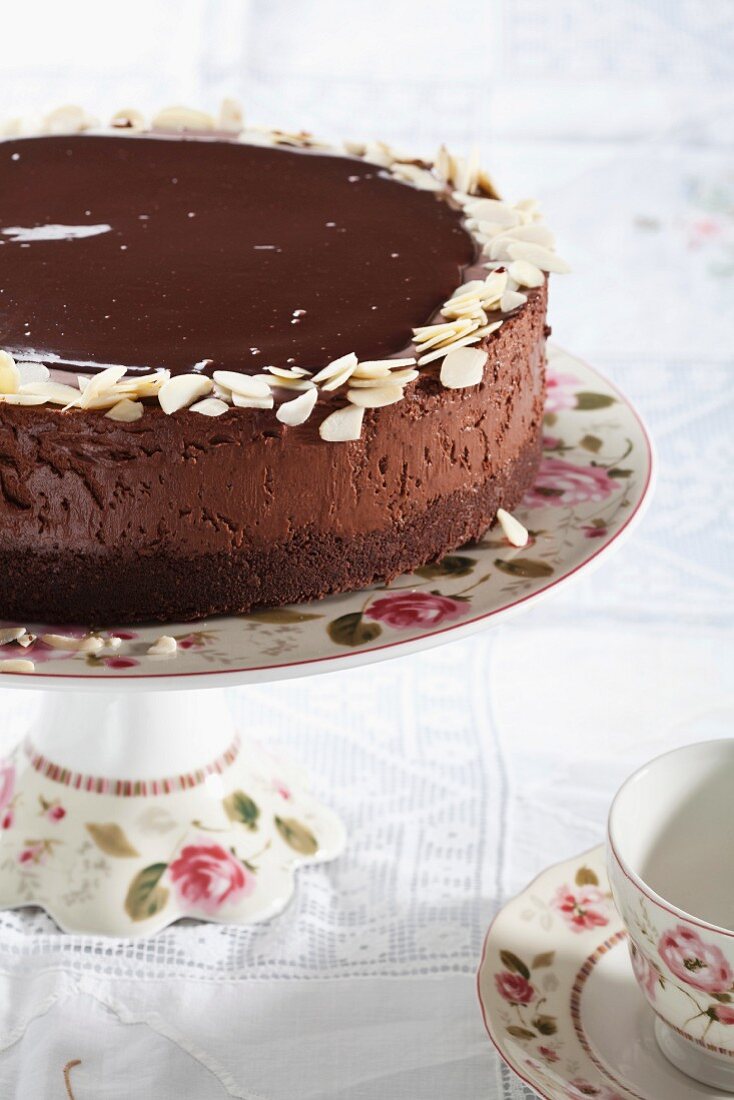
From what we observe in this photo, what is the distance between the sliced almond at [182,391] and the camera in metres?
1.25

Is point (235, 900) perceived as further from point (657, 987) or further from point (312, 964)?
point (657, 987)

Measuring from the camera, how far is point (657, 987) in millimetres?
1229

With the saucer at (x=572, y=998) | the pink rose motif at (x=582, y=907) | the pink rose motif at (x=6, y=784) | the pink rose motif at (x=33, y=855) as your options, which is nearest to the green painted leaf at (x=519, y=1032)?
the saucer at (x=572, y=998)

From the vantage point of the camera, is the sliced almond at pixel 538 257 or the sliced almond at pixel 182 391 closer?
the sliced almond at pixel 182 391

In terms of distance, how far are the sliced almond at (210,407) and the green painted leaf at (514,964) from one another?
52cm

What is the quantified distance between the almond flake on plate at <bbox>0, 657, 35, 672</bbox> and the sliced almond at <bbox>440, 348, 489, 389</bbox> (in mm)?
423

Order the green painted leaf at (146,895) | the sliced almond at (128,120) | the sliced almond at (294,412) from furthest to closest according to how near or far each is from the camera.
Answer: the sliced almond at (128,120), the green painted leaf at (146,895), the sliced almond at (294,412)

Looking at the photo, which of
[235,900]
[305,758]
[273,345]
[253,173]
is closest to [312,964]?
[235,900]

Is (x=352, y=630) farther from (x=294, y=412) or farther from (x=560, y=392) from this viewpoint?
(x=560, y=392)

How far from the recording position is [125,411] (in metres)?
1.25

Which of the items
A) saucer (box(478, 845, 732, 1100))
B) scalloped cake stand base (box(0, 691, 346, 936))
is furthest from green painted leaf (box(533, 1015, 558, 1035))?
scalloped cake stand base (box(0, 691, 346, 936))

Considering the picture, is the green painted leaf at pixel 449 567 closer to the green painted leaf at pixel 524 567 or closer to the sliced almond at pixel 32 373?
the green painted leaf at pixel 524 567

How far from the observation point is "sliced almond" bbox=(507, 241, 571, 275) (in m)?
1.55

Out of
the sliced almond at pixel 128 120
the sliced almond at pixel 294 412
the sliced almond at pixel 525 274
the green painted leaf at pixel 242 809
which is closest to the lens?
the sliced almond at pixel 294 412
